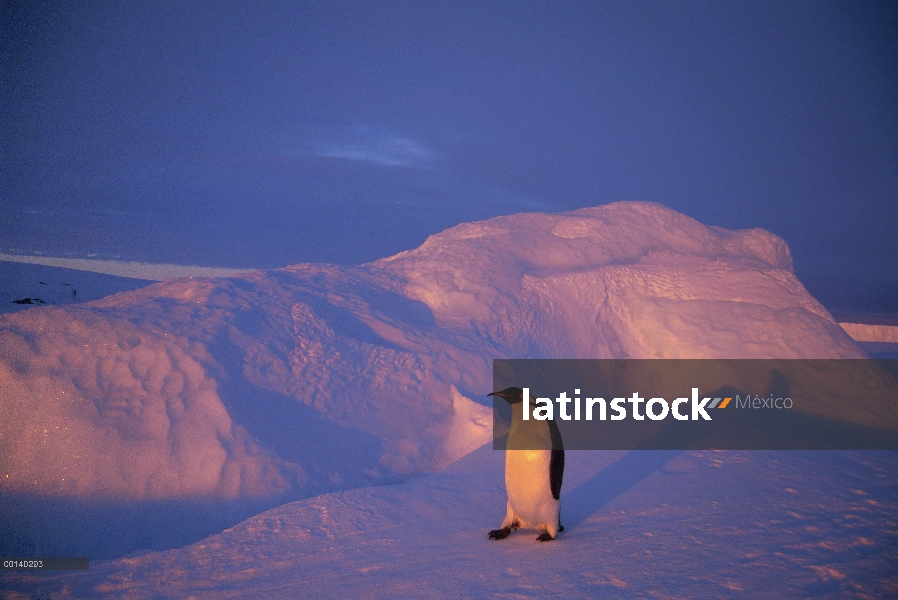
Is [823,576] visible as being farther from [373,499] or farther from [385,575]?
[373,499]

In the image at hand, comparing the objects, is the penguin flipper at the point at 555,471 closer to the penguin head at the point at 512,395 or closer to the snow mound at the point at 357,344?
the penguin head at the point at 512,395

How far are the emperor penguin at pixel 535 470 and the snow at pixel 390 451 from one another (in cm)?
27

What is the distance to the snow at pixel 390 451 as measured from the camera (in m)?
4.43

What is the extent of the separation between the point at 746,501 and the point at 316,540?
433 centimetres

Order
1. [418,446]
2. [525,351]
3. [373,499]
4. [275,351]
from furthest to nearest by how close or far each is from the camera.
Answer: [525,351]
[275,351]
[418,446]
[373,499]

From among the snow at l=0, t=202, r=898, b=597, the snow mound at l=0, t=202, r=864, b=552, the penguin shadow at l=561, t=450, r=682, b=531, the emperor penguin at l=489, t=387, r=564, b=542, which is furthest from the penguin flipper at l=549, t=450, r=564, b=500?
the snow mound at l=0, t=202, r=864, b=552

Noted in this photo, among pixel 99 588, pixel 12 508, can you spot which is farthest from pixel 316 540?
pixel 12 508

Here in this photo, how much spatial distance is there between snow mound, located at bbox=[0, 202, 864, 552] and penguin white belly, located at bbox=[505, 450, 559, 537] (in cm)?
380

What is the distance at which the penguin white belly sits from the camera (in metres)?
4.71

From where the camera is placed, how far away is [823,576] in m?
3.82

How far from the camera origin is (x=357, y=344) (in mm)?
10648

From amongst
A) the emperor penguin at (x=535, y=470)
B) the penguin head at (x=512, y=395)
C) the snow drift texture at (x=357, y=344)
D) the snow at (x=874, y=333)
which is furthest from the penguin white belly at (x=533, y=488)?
the snow at (x=874, y=333)

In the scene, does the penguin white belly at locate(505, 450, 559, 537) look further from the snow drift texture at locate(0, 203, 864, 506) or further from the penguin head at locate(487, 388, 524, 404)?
the snow drift texture at locate(0, 203, 864, 506)

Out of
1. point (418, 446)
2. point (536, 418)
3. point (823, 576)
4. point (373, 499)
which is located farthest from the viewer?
point (418, 446)
